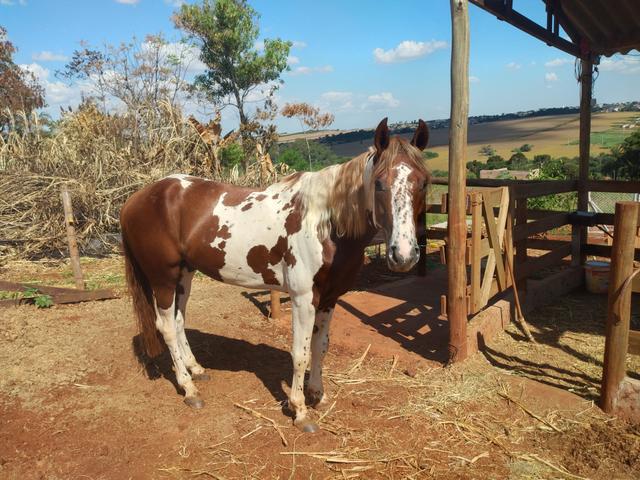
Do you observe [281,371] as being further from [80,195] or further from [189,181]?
[80,195]

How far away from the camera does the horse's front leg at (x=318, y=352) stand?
3.28m

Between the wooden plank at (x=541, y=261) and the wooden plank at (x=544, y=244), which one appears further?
the wooden plank at (x=544, y=244)

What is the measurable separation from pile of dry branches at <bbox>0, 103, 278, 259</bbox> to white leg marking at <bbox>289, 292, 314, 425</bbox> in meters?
6.90

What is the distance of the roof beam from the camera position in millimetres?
4156

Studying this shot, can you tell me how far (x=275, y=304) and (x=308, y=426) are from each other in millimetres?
2219

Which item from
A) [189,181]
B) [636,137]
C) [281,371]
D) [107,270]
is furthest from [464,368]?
[636,137]

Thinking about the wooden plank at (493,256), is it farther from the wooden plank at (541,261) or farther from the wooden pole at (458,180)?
the wooden plank at (541,261)

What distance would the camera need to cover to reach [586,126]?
237 inches

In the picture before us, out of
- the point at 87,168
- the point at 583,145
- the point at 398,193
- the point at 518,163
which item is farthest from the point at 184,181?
the point at 518,163

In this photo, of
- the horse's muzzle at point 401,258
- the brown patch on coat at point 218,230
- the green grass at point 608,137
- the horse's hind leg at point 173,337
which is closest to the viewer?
the horse's muzzle at point 401,258

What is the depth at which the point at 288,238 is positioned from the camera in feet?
9.99

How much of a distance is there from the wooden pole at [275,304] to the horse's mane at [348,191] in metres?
2.26

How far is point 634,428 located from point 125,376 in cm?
387

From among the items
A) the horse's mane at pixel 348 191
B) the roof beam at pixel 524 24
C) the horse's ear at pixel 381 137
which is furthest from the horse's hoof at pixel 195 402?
the roof beam at pixel 524 24
